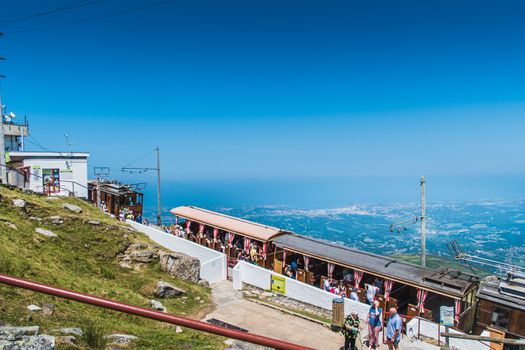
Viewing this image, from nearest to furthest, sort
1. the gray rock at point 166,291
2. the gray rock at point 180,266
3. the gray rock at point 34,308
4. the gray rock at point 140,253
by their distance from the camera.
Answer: the gray rock at point 34,308 → the gray rock at point 166,291 → the gray rock at point 140,253 → the gray rock at point 180,266

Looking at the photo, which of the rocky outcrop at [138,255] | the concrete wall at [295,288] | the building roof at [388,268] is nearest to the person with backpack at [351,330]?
the concrete wall at [295,288]

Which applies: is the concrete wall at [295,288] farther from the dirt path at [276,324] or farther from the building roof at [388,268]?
the building roof at [388,268]

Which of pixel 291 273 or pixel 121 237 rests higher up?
pixel 121 237

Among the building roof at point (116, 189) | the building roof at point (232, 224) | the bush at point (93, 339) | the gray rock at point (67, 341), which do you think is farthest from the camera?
the building roof at point (116, 189)

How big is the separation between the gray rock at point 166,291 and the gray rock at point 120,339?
894 cm

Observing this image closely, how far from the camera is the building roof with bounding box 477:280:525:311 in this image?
583 inches

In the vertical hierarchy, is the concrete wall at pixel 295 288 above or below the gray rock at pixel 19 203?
below

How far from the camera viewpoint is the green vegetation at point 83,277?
326 inches

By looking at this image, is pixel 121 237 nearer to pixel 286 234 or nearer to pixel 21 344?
pixel 286 234

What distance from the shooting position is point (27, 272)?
35.8ft

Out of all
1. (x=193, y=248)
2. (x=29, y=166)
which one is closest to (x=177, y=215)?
(x=193, y=248)

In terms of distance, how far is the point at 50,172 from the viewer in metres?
29.6

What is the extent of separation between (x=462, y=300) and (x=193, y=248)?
53.2ft

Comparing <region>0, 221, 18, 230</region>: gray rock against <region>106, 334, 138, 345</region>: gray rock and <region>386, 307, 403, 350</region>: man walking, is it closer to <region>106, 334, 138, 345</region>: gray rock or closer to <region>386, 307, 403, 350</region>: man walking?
<region>106, 334, 138, 345</region>: gray rock
